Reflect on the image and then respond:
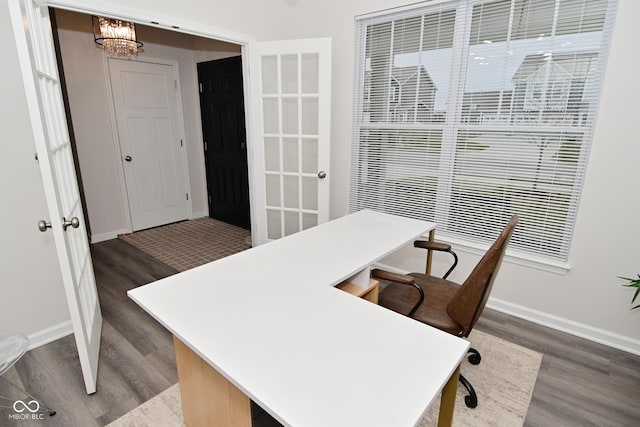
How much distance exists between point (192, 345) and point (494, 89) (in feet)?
8.47

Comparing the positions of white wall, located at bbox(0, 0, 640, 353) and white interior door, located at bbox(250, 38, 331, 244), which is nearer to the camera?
white wall, located at bbox(0, 0, 640, 353)

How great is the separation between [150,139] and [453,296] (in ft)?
14.2

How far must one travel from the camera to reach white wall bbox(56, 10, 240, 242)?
12.2 feet

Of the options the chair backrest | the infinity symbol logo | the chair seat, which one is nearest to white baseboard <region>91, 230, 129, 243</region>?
the infinity symbol logo

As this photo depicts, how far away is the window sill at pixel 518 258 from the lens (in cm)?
243

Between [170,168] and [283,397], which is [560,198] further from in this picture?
[170,168]

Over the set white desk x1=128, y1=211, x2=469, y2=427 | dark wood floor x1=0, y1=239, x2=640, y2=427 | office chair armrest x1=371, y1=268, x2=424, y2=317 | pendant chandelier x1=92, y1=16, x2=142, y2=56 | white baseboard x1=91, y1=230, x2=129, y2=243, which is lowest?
dark wood floor x1=0, y1=239, x2=640, y2=427

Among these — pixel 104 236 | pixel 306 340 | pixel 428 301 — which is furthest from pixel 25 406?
pixel 104 236

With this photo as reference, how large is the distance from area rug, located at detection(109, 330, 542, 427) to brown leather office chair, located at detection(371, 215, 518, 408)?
0.25ft

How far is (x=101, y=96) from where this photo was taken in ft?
13.0

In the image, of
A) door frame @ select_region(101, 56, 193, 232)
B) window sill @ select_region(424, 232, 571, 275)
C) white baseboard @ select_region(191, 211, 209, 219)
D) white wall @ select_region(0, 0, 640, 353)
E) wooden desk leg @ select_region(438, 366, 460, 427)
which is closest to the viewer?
wooden desk leg @ select_region(438, 366, 460, 427)

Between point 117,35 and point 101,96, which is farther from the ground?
point 117,35

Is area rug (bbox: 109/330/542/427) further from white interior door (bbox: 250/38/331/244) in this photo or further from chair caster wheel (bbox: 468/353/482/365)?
white interior door (bbox: 250/38/331/244)

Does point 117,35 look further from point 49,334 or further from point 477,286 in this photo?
point 477,286
